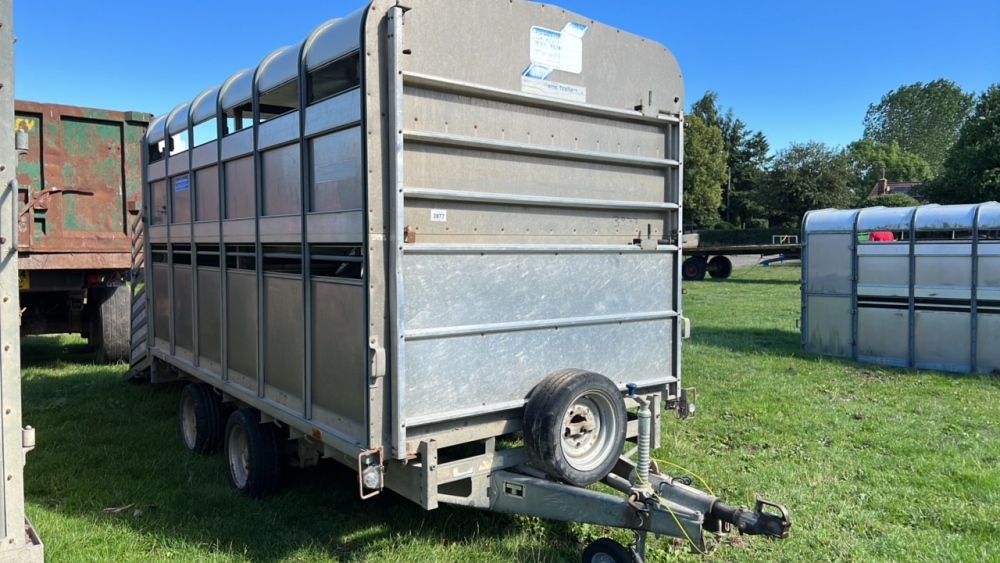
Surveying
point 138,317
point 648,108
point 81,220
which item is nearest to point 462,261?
point 648,108

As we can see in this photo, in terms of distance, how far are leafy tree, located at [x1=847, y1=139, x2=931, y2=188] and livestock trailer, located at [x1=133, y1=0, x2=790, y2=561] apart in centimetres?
7078

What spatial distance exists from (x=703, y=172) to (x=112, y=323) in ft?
129

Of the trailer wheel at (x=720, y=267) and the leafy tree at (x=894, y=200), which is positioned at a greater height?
the leafy tree at (x=894, y=200)

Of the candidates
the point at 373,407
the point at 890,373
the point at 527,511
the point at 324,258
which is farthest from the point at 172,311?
the point at 890,373

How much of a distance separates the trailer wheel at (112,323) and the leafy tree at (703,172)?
37.4 meters

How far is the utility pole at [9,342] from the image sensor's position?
293 cm

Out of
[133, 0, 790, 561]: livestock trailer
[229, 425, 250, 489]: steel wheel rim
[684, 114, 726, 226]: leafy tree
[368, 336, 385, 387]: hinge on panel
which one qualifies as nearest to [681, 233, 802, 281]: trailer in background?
[684, 114, 726, 226]: leafy tree

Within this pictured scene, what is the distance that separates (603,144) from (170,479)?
13.5 ft

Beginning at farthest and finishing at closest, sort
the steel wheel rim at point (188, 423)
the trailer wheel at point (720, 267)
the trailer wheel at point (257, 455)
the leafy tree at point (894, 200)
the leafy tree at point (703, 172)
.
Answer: the leafy tree at point (703, 172) → the leafy tree at point (894, 200) → the trailer wheel at point (720, 267) → the steel wheel rim at point (188, 423) → the trailer wheel at point (257, 455)

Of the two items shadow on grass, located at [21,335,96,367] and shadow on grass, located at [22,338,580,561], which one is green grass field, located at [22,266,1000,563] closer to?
shadow on grass, located at [22,338,580,561]

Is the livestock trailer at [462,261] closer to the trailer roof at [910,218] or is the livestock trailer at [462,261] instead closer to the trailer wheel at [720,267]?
the trailer roof at [910,218]

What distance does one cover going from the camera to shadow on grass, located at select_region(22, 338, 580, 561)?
4.38 metres

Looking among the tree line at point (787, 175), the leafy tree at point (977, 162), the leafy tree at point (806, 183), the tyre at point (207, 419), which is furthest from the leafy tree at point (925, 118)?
the tyre at point (207, 419)

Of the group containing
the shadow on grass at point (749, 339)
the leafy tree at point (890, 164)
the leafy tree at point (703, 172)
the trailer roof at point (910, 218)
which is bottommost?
the shadow on grass at point (749, 339)
